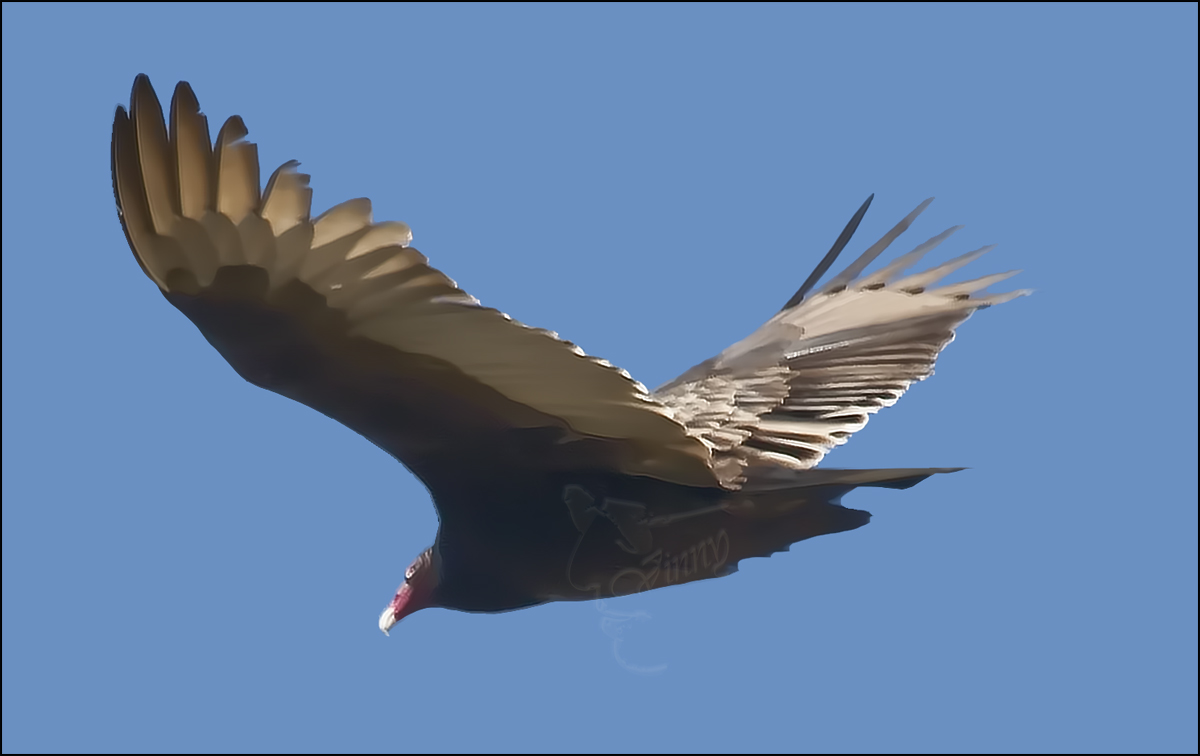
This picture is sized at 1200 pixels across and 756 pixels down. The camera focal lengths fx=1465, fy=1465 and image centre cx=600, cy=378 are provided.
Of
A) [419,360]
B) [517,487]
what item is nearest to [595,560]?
[517,487]

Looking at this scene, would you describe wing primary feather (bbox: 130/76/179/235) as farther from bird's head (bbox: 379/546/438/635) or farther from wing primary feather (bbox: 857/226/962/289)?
wing primary feather (bbox: 857/226/962/289)

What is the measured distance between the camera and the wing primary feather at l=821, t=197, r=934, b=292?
5.26 m

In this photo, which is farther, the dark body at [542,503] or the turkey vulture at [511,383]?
the dark body at [542,503]

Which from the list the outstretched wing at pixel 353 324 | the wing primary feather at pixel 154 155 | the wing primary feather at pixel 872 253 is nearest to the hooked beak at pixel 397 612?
the outstretched wing at pixel 353 324

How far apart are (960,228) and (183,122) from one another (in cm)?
301

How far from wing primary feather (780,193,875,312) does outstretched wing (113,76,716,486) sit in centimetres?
153

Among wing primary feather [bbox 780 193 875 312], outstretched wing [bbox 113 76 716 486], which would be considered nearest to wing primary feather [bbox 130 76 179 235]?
outstretched wing [bbox 113 76 716 486]

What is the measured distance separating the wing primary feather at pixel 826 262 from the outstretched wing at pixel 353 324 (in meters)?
1.53

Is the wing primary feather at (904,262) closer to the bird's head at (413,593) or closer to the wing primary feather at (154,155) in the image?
the bird's head at (413,593)

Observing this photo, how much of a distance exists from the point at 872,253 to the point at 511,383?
6.93 feet

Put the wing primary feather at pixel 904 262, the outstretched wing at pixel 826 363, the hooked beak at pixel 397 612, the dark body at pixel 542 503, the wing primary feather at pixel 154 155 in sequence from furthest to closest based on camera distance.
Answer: the wing primary feather at pixel 904 262
the hooked beak at pixel 397 612
the outstretched wing at pixel 826 363
the dark body at pixel 542 503
the wing primary feather at pixel 154 155

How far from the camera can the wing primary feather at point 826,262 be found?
527cm

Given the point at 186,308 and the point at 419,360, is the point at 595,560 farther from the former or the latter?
the point at 186,308

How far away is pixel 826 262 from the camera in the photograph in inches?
209
